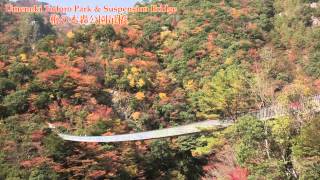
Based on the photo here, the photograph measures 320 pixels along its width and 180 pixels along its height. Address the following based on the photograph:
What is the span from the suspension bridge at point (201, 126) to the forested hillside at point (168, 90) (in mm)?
208

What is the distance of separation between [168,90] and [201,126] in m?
9.86

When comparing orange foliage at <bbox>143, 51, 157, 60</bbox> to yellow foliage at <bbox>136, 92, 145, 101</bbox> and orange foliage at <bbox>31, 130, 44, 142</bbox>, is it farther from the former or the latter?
orange foliage at <bbox>31, 130, 44, 142</bbox>

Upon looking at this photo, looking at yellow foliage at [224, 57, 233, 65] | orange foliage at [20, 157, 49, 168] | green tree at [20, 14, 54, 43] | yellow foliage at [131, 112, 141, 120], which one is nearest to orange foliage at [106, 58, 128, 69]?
yellow foliage at [131, 112, 141, 120]

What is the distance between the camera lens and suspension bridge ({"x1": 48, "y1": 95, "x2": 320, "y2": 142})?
46.0 ft

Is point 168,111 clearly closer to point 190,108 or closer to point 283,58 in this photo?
point 190,108

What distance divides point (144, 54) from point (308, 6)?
39.4ft

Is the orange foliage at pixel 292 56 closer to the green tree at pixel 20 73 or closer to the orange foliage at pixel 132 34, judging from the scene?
the orange foliage at pixel 132 34

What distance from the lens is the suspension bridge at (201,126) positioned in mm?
14023

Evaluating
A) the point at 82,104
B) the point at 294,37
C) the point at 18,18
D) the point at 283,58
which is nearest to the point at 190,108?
the point at 82,104

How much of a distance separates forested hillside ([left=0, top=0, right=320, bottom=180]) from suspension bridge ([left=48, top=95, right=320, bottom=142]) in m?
0.21

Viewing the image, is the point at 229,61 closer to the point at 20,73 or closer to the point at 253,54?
the point at 253,54

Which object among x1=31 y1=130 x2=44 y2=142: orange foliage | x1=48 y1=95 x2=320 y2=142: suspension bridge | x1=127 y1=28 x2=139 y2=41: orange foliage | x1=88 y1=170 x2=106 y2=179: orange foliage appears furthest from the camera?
x1=127 y1=28 x2=139 y2=41: orange foliage

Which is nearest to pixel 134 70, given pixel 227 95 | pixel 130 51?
pixel 130 51

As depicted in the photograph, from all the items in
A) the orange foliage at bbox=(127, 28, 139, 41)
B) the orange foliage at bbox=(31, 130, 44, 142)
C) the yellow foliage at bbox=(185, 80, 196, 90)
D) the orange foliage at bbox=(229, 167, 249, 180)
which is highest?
the orange foliage at bbox=(127, 28, 139, 41)
